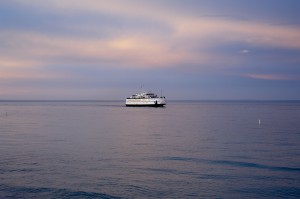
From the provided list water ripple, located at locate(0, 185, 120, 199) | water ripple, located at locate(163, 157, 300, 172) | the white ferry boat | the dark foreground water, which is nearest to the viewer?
water ripple, located at locate(0, 185, 120, 199)

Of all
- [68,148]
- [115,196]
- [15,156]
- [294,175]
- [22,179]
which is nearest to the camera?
[115,196]

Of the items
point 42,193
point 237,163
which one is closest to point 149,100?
point 237,163

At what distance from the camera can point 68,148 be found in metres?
42.4

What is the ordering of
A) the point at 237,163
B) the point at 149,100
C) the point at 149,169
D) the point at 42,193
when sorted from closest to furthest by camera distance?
the point at 42,193, the point at 149,169, the point at 237,163, the point at 149,100

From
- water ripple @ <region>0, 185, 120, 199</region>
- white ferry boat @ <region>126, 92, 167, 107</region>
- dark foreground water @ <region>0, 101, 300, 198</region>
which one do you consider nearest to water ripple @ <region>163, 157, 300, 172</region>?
dark foreground water @ <region>0, 101, 300, 198</region>

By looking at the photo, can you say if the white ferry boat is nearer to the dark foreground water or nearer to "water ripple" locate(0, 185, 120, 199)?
the dark foreground water

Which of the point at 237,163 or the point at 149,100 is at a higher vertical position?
the point at 149,100

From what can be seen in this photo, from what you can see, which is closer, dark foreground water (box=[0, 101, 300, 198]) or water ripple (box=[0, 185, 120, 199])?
water ripple (box=[0, 185, 120, 199])

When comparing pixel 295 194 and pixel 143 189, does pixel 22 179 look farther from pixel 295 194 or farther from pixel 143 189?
pixel 295 194

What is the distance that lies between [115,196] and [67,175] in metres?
6.71

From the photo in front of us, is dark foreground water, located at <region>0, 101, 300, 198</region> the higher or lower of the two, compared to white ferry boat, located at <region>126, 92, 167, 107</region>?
lower

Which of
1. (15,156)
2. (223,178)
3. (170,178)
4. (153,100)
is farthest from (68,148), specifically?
(153,100)

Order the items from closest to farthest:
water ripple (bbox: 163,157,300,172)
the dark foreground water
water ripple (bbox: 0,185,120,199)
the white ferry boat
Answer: water ripple (bbox: 0,185,120,199)
the dark foreground water
water ripple (bbox: 163,157,300,172)
the white ferry boat

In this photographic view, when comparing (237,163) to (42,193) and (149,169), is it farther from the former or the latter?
(42,193)
